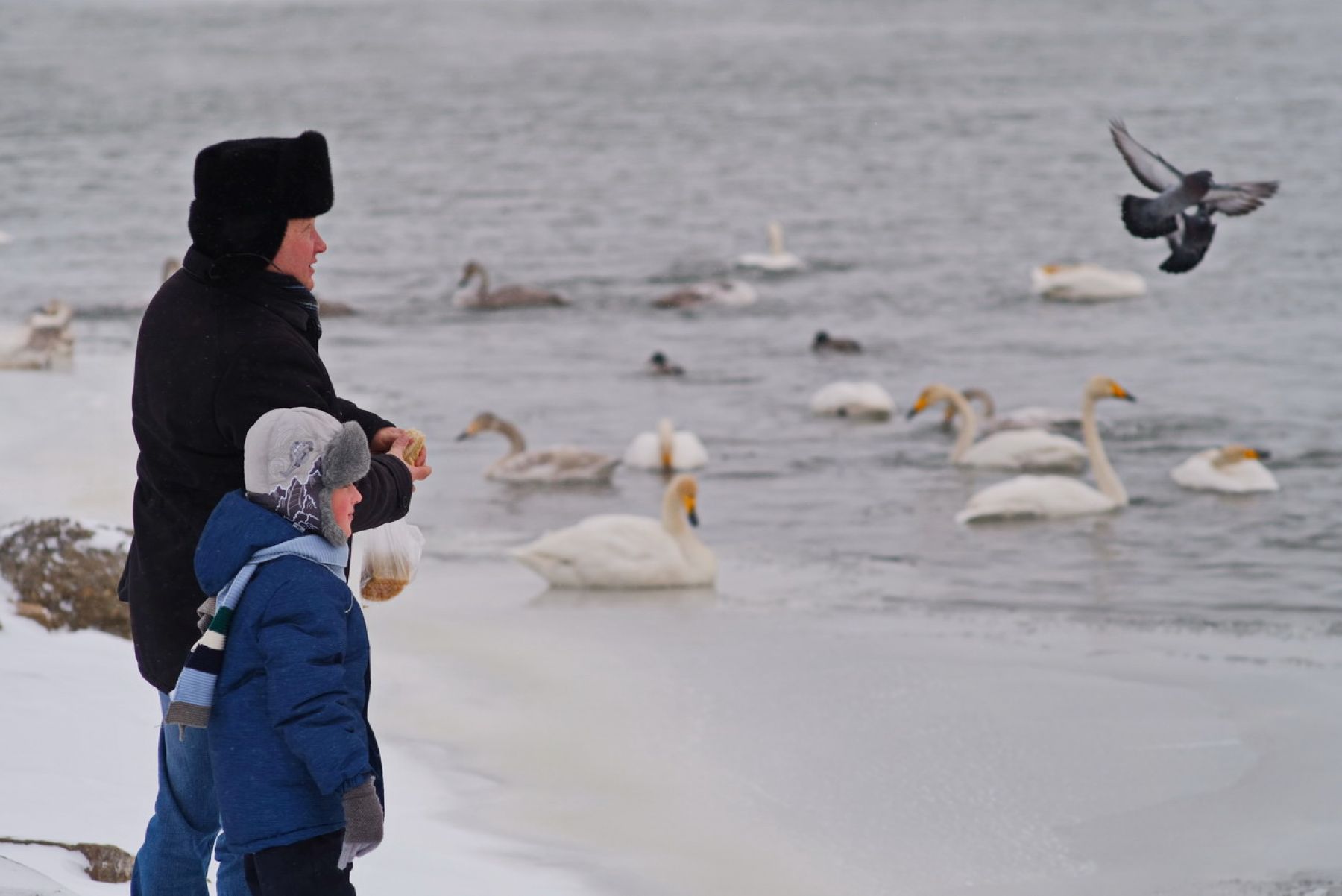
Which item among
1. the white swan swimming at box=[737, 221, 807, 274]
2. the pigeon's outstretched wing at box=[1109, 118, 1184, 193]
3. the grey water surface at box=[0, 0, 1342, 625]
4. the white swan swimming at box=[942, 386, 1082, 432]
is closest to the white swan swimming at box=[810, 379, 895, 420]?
the grey water surface at box=[0, 0, 1342, 625]

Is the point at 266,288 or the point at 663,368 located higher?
the point at 663,368

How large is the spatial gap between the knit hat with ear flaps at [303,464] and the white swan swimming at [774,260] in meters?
21.1

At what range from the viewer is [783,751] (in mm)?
6777

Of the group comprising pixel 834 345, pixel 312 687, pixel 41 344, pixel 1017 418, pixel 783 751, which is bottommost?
pixel 312 687

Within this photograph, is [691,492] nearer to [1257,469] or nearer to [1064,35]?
[1257,469]

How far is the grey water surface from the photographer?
1165cm

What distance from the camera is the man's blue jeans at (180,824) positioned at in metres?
3.59

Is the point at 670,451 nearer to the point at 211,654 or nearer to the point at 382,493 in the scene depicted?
the point at 382,493

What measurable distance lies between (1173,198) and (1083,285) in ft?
50.2

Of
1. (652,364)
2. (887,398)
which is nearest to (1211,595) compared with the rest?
(887,398)

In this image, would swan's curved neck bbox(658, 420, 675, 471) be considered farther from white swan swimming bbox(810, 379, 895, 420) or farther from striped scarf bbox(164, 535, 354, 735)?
striped scarf bbox(164, 535, 354, 735)

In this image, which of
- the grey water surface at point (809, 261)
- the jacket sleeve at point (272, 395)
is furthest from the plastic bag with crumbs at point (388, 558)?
the grey water surface at point (809, 261)

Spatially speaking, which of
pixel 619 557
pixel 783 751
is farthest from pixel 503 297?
pixel 783 751

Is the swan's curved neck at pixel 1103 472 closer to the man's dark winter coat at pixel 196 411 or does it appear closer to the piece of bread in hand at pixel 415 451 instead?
the piece of bread in hand at pixel 415 451
